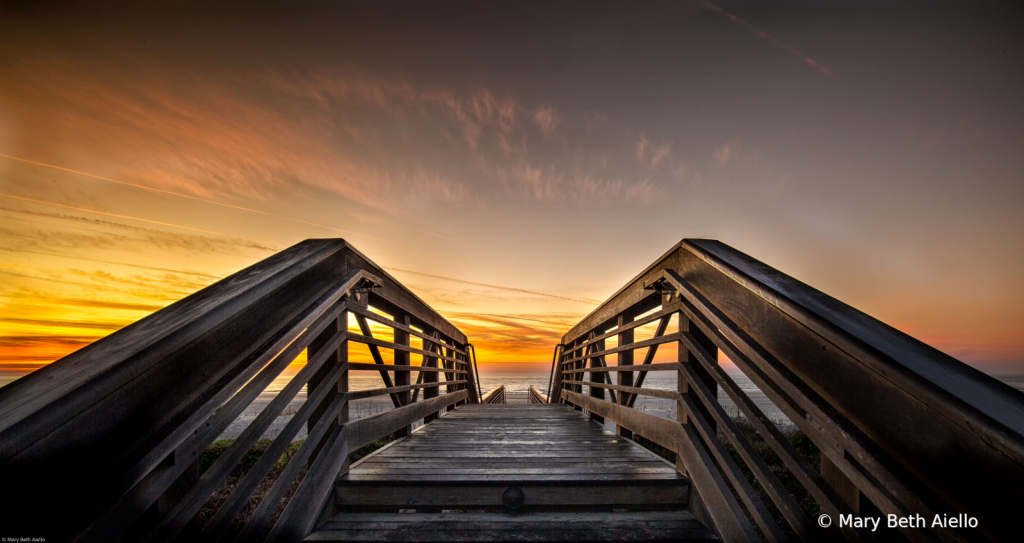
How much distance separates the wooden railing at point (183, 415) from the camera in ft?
2.77

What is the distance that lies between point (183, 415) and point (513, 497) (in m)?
1.38

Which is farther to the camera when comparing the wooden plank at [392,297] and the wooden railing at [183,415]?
the wooden plank at [392,297]

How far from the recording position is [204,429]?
1.26m

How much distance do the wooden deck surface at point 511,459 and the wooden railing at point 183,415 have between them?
14.3 inches

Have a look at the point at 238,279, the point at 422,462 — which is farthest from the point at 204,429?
the point at 422,462

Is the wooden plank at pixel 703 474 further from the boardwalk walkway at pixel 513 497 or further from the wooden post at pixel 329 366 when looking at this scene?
the wooden post at pixel 329 366

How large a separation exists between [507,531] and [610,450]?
3.79 feet

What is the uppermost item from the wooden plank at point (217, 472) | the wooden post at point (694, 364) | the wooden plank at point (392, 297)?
the wooden plank at point (392, 297)

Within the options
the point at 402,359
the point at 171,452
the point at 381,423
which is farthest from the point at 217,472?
the point at 402,359

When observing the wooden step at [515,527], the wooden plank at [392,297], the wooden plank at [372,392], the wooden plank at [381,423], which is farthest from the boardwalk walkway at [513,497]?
the wooden plank at [392,297]

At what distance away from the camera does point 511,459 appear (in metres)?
2.45

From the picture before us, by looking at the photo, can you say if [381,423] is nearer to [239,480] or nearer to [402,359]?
[402,359]

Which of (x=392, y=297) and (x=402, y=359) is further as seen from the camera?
(x=402, y=359)

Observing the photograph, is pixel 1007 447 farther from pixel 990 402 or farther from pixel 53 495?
pixel 53 495
